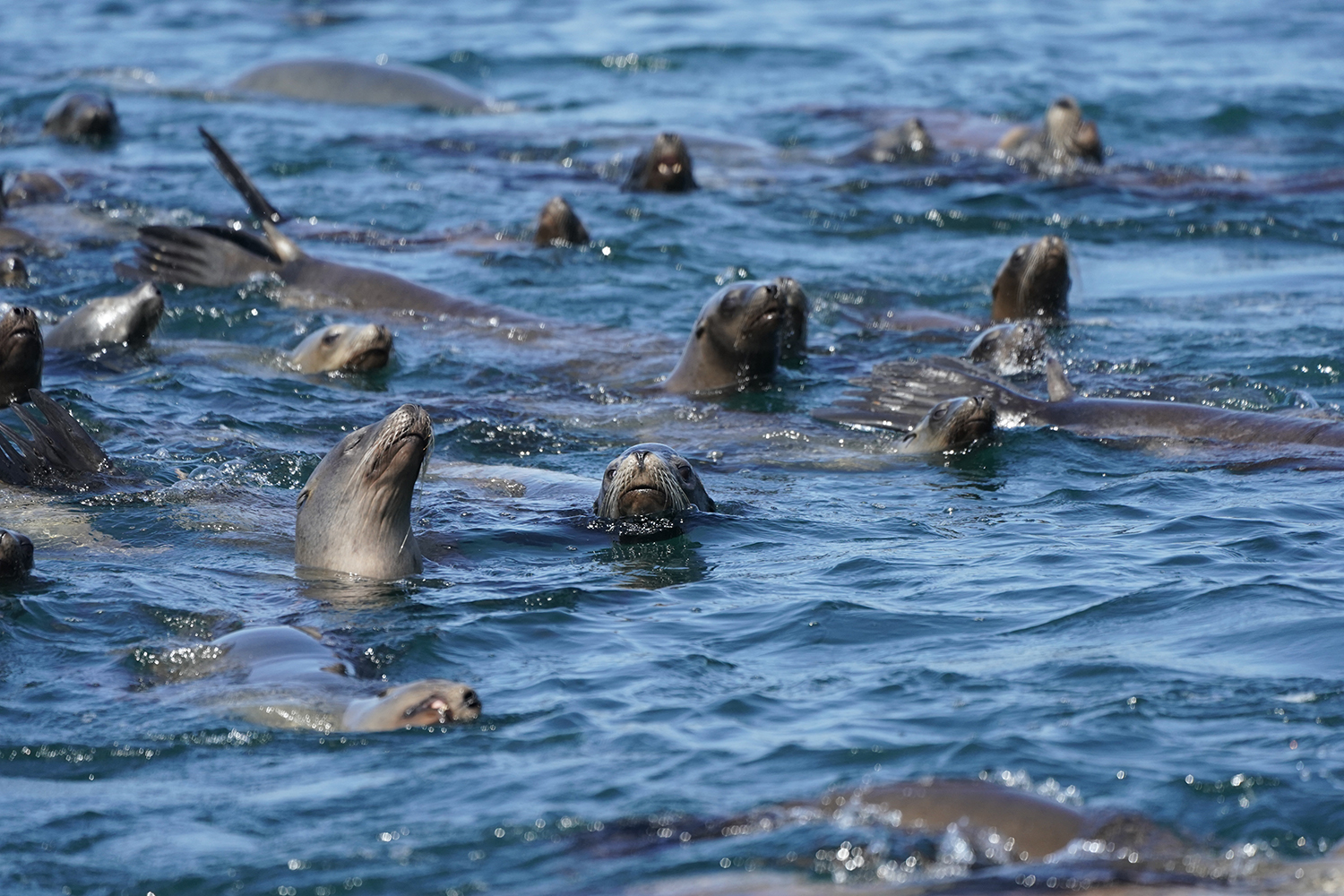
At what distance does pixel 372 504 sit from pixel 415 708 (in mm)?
1713

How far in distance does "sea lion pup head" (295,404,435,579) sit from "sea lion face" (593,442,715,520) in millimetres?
881

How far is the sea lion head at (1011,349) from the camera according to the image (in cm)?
1009

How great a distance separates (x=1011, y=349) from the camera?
33.2 feet

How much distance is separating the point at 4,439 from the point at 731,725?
4.06 metres

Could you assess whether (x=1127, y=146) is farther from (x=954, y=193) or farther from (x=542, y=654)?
Result: (x=542, y=654)

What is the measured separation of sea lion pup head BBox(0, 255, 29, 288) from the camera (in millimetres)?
11727

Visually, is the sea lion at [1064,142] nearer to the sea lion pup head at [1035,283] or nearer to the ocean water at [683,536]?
the ocean water at [683,536]

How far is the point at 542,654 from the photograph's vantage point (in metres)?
6.00

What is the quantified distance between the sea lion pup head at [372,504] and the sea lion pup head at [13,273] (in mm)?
5673

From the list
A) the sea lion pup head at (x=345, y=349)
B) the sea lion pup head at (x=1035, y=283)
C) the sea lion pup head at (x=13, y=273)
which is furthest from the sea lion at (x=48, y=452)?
the sea lion pup head at (x=1035, y=283)

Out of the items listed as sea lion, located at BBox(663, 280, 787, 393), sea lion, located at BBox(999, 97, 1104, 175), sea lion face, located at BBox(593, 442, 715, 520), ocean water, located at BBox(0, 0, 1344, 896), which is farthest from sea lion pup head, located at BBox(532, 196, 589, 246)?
sea lion face, located at BBox(593, 442, 715, 520)

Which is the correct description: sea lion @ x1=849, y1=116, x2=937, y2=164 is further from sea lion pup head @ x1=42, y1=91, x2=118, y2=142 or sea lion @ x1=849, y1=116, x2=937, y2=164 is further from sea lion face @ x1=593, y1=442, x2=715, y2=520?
sea lion face @ x1=593, y1=442, x2=715, y2=520

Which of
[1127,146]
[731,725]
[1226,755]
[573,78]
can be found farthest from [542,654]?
[573,78]

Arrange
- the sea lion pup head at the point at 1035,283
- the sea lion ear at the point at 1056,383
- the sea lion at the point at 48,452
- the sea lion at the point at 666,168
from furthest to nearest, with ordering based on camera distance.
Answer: the sea lion at the point at 666,168, the sea lion pup head at the point at 1035,283, the sea lion ear at the point at 1056,383, the sea lion at the point at 48,452
